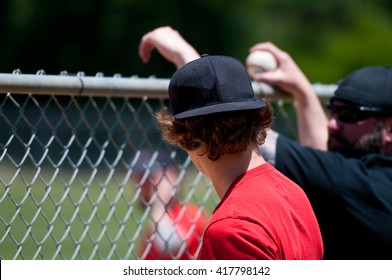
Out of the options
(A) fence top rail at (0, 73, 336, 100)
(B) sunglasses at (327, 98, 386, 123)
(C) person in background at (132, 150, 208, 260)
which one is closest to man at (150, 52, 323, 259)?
(A) fence top rail at (0, 73, 336, 100)

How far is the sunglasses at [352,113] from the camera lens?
4398 mm

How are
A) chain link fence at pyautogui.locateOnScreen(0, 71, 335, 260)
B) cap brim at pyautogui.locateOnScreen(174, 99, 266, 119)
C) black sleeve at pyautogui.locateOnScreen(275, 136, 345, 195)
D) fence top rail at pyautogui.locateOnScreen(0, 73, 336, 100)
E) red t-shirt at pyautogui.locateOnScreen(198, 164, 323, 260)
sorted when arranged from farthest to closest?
black sleeve at pyautogui.locateOnScreen(275, 136, 345, 195)
chain link fence at pyautogui.locateOnScreen(0, 71, 335, 260)
fence top rail at pyautogui.locateOnScreen(0, 73, 336, 100)
cap brim at pyautogui.locateOnScreen(174, 99, 266, 119)
red t-shirt at pyautogui.locateOnScreen(198, 164, 323, 260)

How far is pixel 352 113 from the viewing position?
174 inches

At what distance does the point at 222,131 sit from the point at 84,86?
0.99 meters

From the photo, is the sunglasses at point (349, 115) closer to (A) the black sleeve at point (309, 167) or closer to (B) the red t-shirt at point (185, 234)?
(A) the black sleeve at point (309, 167)

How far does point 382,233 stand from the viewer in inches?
160

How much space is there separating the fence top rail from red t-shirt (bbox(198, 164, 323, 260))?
953 millimetres

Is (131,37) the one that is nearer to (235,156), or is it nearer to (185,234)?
(185,234)

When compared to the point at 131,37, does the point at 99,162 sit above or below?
below

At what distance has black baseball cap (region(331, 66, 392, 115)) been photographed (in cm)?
440

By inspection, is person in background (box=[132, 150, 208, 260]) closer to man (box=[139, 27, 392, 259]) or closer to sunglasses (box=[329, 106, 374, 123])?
man (box=[139, 27, 392, 259])

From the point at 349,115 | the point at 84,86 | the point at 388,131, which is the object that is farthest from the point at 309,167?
the point at 84,86

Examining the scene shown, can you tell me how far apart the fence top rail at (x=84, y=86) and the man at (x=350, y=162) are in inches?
7.5

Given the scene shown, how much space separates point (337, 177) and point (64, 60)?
85.2 ft
